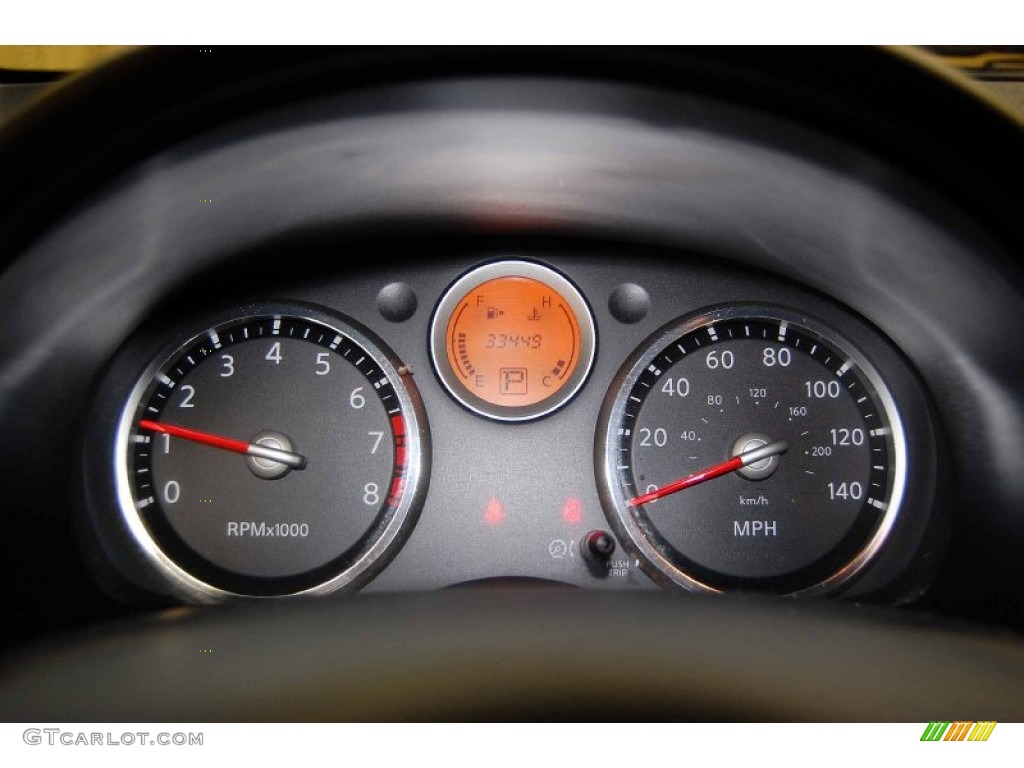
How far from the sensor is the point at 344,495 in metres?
2.31

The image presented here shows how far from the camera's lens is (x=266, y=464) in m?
2.27

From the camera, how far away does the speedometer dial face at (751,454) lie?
2.29m

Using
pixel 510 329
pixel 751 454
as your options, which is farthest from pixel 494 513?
pixel 751 454

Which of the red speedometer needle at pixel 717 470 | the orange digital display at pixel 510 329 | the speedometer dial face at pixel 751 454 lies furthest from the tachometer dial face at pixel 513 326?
the red speedometer needle at pixel 717 470

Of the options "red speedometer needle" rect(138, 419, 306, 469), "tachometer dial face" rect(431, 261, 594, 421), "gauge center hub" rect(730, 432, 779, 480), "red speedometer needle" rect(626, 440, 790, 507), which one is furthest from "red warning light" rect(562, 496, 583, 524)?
"red speedometer needle" rect(138, 419, 306, 469)

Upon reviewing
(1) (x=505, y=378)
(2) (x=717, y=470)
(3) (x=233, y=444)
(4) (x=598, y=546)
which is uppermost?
(1) (x=505, y=378)

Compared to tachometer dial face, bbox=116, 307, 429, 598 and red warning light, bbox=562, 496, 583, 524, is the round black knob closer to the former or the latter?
red warning light, bbox=562, 496, 583, 524

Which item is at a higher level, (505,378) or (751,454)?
(505,378)

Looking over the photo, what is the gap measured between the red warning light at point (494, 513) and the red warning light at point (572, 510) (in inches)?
5.6

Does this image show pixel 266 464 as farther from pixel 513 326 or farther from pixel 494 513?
pixel 513 326

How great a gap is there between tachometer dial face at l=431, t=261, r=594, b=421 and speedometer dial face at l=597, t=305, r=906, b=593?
14 cm

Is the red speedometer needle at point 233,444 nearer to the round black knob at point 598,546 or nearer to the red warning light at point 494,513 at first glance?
the red warning light at point 494,513

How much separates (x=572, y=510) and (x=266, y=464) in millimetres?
684

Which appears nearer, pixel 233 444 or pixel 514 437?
pixel 233 444
